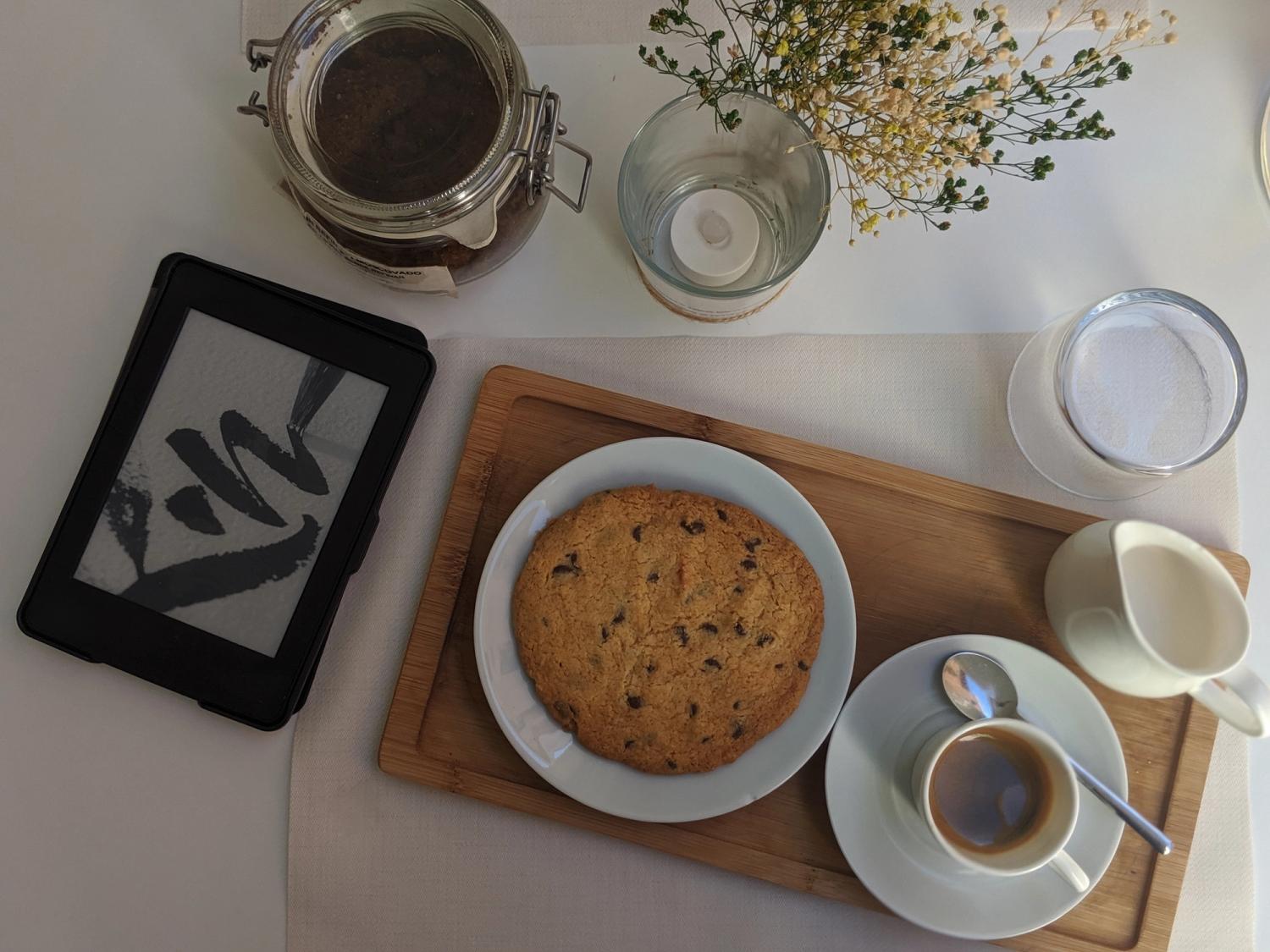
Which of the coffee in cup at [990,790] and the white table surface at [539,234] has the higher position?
the white table surface at [539,234]

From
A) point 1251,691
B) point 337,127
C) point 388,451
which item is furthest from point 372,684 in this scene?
point 1251,691

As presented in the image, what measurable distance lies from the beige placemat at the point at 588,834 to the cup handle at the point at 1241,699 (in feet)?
0.65

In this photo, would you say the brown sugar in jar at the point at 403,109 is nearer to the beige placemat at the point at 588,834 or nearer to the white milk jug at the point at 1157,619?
the beige placemat at the point at 588,834

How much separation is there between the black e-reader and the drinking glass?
80 cm

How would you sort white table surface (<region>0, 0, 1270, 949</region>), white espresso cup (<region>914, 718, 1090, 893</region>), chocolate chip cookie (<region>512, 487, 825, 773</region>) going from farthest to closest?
1. white table surface (<region>0, 0, 1270, 949</region>)
2. chocolate chip cookie (<region>512, 487, 825, 773</region>)
3. white espresso cup (<region>914, 718, 1090, 893</region>)

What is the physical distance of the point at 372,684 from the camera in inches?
43.4

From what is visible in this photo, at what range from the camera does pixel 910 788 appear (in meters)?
1.01

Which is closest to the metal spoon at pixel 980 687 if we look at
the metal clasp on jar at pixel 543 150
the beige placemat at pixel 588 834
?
the beige placemat at pixel 588 834

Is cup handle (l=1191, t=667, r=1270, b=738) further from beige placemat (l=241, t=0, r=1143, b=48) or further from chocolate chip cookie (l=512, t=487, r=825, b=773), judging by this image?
beige placemat (l=241, t=0, r=1143, b=48)

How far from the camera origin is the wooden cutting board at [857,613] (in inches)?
41.6

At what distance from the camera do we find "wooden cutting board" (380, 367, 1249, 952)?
106cm

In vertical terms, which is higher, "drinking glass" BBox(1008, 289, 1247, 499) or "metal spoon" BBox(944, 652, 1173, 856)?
"drinking glass" BBox(1008, 289, 1247, 499)

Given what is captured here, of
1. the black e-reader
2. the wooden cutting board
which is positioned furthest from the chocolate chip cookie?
the black e-reader

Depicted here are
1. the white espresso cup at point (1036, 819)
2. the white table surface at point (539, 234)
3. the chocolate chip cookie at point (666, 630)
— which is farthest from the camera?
the white table surface at point (539, 234)
